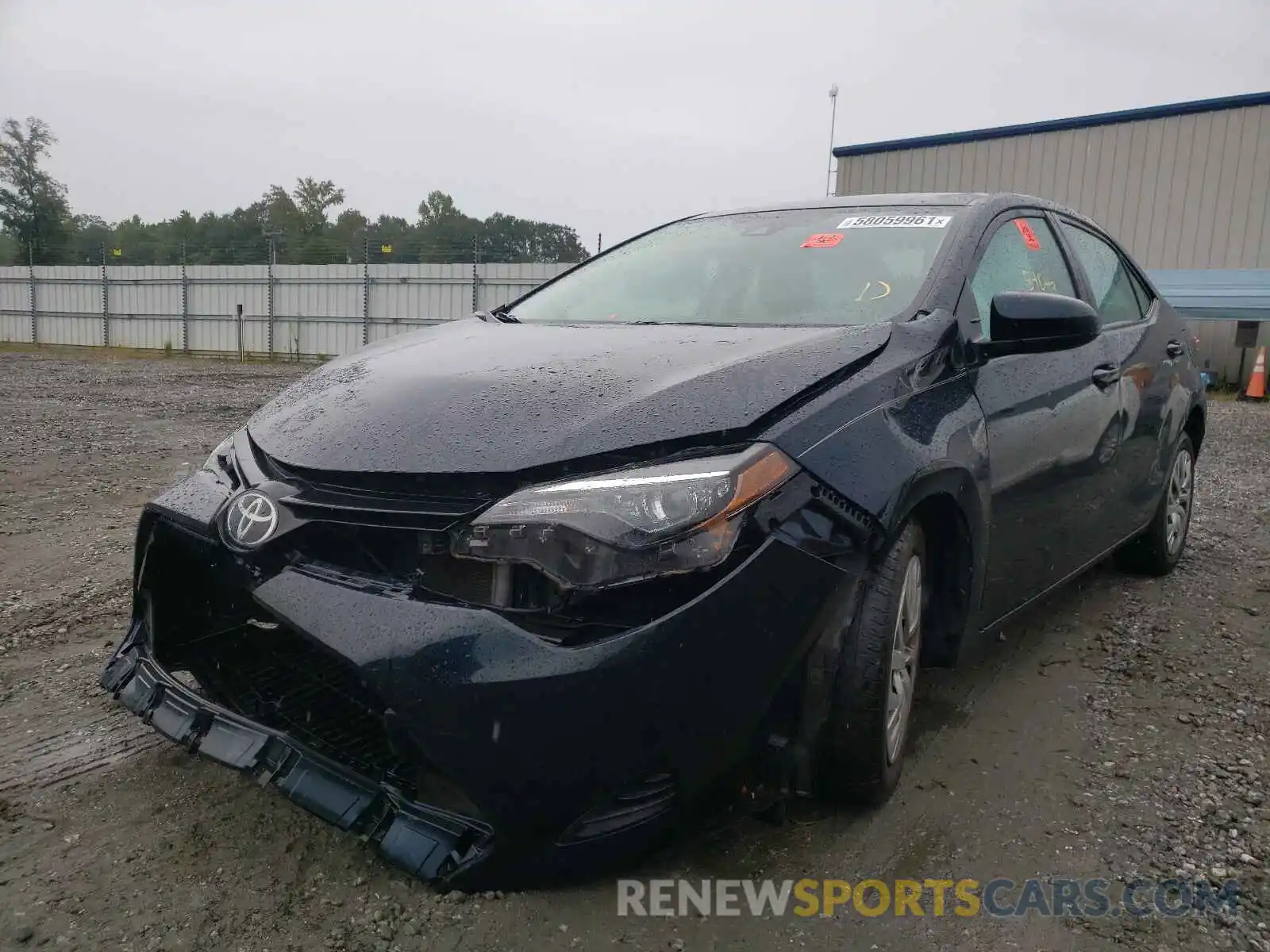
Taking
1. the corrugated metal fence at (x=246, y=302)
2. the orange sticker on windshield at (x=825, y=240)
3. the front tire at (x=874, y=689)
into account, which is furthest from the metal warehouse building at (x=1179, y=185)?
the front tire at (x=874, y=689)

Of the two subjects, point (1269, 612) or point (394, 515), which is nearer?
point (394, 515)

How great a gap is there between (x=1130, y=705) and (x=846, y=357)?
5.33 ft

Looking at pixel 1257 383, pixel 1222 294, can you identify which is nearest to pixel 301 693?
pixel 1257 383

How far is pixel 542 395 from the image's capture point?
212 cm

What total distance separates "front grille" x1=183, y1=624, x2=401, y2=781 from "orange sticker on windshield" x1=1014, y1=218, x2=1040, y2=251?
247 centimetres

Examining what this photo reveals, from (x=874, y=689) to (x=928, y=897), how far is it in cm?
42

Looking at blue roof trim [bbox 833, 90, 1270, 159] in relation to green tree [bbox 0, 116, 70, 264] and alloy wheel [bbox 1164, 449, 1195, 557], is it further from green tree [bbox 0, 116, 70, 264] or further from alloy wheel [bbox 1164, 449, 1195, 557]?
green tree [bbox 0, 116, 70, 264]

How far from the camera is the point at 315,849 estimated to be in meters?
2.09

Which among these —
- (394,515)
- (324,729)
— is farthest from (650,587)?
(324,729)

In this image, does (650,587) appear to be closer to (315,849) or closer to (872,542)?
(872,542)

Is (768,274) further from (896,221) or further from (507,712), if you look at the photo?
(507,712)

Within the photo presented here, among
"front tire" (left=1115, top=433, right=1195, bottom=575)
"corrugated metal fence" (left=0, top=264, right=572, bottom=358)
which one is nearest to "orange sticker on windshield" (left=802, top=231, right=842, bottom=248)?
"front tire" (left=1115, top=433, right=1195, bottom=575)

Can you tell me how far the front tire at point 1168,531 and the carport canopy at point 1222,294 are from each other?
469 inches

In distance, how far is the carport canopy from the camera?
15.1 meters
